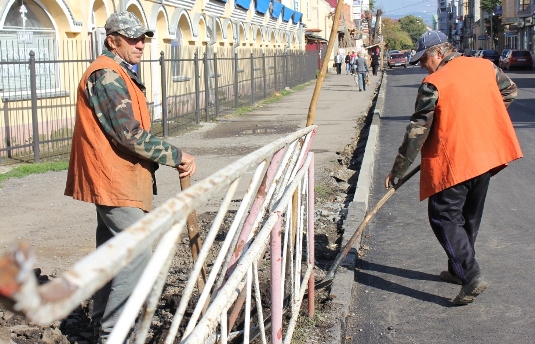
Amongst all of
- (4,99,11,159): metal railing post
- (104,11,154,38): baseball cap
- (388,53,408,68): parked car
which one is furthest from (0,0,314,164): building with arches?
(388,53,408,68): parked car

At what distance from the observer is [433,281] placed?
5371mm

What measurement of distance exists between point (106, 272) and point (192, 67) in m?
15.9

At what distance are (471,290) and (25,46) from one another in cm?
1058

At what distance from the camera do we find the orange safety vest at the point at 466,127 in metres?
4.57

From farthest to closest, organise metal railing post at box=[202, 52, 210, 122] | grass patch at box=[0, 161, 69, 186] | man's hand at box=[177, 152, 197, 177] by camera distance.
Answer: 1. metal railing post at box=[202, 52, 210, 122]
2. grass patch at box=[0, 161, 69, 186]
3. man's hand at box=[177, 152, 197, 177]

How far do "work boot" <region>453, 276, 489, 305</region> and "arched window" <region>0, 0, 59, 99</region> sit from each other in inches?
343

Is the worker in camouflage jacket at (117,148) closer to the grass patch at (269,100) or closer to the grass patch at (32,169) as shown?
the grass patch at (32,169)

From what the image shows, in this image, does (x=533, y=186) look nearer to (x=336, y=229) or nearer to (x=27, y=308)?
(x=336, y=229)

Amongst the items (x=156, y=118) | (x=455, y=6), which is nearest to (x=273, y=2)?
(x=156, y=118)

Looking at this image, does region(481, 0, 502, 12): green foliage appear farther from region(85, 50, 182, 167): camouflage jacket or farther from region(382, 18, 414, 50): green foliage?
region(85, 50, 182, 167): camouflage jacket

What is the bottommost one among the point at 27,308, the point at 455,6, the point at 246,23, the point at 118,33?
the point at 27,308

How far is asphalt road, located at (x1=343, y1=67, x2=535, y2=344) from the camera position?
448cm

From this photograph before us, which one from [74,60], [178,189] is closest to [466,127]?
[178,189]

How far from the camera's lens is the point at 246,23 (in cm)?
3038
